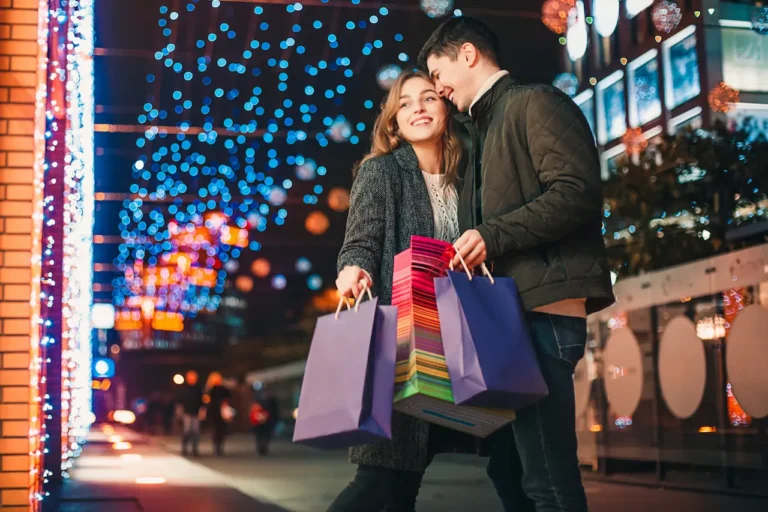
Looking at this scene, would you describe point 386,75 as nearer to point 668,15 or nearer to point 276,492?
point 668,15

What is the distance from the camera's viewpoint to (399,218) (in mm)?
3752

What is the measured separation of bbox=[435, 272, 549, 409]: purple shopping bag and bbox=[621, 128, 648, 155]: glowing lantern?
33.2 feet

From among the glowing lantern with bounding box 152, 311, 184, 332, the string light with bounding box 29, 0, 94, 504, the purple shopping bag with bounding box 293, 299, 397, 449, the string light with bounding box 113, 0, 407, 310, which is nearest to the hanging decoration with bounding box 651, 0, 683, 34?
the string light with bounding box 113, 0, 407, 310

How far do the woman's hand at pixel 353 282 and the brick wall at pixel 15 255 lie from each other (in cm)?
286

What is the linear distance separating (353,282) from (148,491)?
287 inches

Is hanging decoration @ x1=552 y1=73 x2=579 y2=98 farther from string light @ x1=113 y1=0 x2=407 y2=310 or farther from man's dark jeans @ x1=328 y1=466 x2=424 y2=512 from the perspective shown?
man's dark jeans @ x1=328 y1=466 x2=424 y2=512

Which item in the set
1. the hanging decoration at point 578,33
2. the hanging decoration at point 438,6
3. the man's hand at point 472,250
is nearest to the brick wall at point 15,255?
the man's hand at point 472,250

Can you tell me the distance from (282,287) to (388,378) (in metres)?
56.1

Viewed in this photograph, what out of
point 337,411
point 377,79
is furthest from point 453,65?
point 377,79

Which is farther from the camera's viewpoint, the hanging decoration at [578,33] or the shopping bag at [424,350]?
the hanging decoration at [578,33]

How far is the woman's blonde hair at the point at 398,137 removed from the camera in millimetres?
3852

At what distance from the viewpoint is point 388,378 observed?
3.07 metres

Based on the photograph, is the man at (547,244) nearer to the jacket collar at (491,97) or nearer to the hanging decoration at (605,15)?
the jacket collar at (491,97)

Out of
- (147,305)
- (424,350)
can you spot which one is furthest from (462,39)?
(147,305)
